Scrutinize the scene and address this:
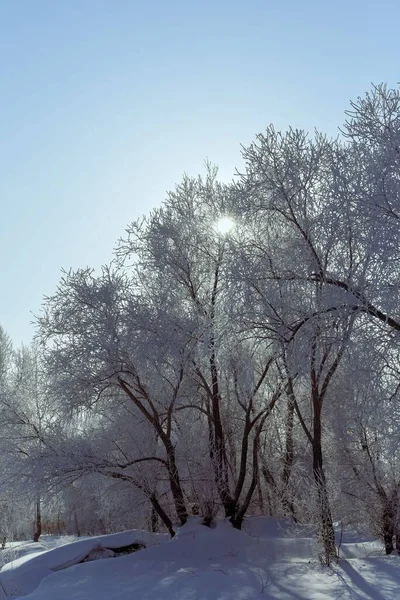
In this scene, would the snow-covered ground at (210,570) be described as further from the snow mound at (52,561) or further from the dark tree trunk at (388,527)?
the dark tree trunk at (388,527)

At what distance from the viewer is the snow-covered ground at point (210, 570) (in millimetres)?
9477

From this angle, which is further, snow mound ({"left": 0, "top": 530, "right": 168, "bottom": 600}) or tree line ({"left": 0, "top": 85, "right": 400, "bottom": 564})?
snow mound ({"left": 0, "top": 530, "right": 168, "bottom": 600})

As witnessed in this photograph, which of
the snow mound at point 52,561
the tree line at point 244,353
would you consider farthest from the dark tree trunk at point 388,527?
the snow mound at point 52,561

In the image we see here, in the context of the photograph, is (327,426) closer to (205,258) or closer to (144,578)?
(205,258)

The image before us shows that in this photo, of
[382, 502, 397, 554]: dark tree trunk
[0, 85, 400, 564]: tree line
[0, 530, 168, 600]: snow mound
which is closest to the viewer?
[0, 85, 400, 564]: tree line

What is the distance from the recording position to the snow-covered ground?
9477 mm

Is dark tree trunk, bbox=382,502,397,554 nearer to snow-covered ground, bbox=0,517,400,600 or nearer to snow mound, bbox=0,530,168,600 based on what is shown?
snow-covered ground, bbox=0,517,400,600

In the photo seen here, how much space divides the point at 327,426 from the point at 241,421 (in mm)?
2166

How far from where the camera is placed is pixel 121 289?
1397cm

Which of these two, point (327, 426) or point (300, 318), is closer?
point (300, 318)

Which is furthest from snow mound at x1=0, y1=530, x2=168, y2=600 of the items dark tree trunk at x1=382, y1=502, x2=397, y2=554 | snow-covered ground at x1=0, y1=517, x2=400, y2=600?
dark tree trunk at x1=382, y1=502, x2=397, y2=554

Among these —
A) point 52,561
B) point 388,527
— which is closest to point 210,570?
point 52,561

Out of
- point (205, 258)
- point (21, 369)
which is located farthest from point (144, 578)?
point (21, 369)

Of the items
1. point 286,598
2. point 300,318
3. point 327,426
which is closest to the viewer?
point 286,598
